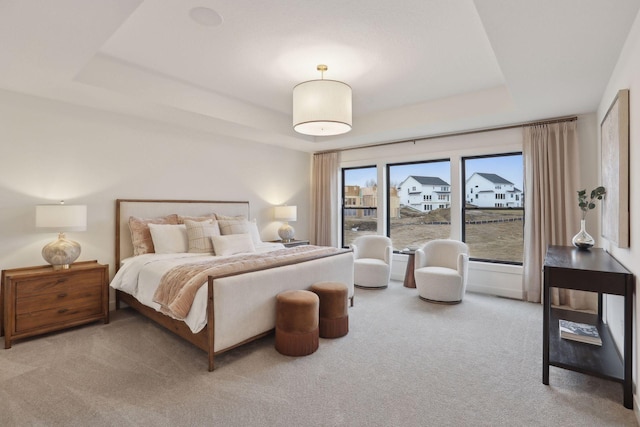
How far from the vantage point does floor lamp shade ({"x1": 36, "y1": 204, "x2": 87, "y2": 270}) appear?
3.08 m

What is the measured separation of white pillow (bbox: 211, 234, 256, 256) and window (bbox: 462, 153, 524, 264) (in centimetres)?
328

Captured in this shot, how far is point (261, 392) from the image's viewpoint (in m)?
2.17

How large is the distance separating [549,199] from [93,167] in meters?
5.56

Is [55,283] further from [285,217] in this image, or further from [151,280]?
[285,217]

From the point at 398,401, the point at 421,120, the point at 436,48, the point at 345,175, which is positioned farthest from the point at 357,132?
the point at 398,401

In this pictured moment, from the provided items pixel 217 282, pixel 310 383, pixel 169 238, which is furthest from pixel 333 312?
pixel 169 238

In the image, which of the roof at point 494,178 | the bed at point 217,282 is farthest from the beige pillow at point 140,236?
the roof at point 494,178

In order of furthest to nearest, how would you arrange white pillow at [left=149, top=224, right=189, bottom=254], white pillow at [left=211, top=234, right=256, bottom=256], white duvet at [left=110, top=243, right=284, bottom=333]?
1. white pillow at [left=211, top=234, right=256, bottom=256]
2. white pillow at [left=149, top=224, right=189, bottom=254]
3. white duvet at [left=110, top=243, right=284, bottom=333]

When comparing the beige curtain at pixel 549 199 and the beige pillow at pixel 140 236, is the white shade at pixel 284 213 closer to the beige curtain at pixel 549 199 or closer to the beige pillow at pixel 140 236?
the beige pillow at pixel 140 236

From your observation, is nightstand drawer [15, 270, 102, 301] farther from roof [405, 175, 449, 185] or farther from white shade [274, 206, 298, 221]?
roof [405, 175, 449, 185]

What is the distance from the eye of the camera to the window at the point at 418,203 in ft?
17.3

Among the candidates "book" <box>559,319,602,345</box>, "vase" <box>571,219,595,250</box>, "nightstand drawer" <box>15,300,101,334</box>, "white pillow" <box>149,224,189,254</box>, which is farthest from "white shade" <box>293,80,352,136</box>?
"nightstand drawer" <box>15,300,101,334</box>

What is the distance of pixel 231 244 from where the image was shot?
3.99 metres

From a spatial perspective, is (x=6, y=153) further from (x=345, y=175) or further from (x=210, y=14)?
(x=345, y=175)
